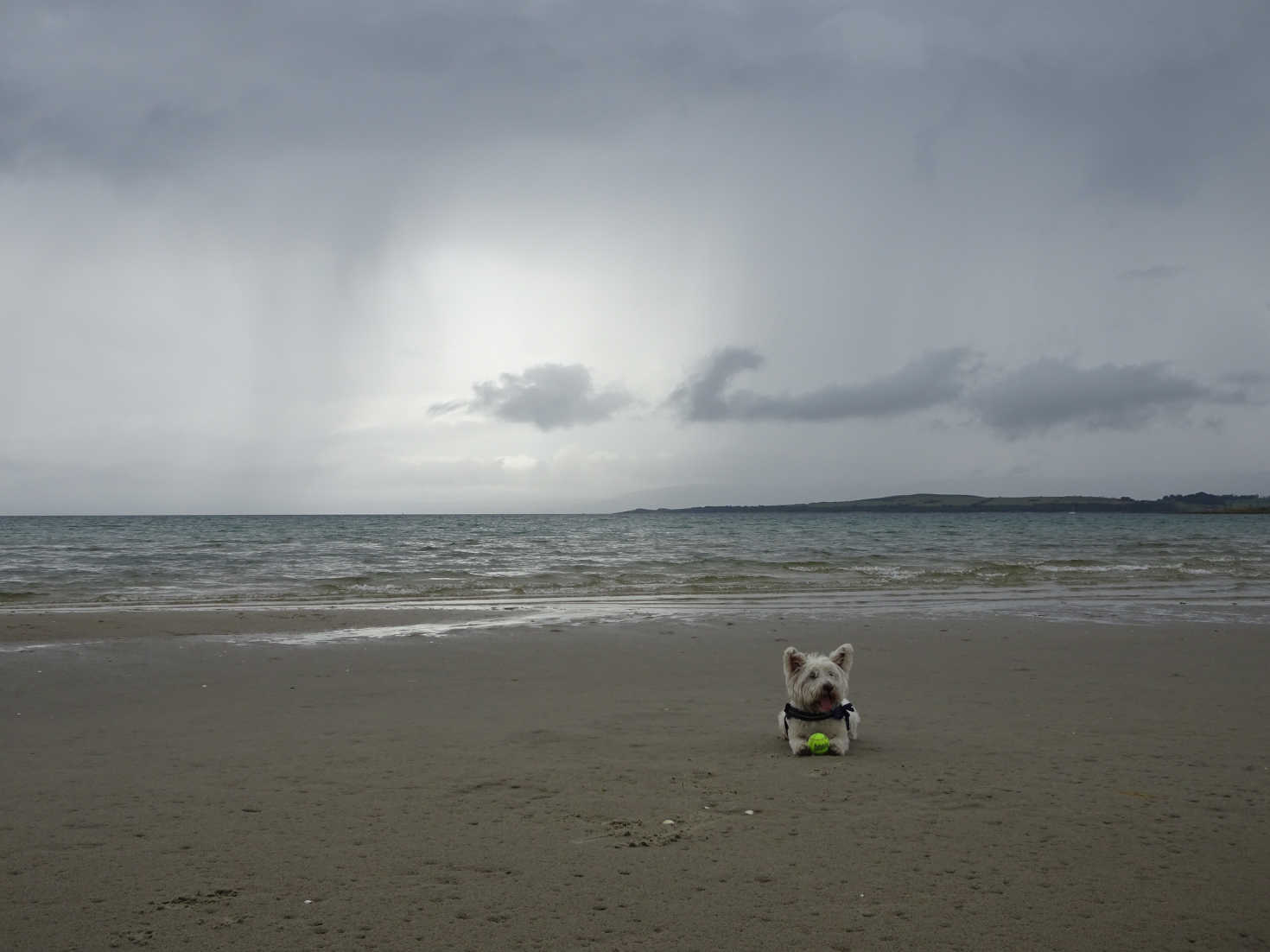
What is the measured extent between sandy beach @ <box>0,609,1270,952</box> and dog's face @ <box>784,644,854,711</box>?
0.45 metres

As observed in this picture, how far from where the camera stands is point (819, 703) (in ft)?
21.7

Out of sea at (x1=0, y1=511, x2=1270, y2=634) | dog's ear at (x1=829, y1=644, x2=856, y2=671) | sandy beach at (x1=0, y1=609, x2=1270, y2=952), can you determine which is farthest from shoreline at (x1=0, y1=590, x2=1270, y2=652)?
dog's ear at (x1=829, y1=644, x2=856, y2=671)

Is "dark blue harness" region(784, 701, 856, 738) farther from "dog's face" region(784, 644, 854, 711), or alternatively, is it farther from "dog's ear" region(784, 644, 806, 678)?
"dog's ear" region(784, 644, 806, 678)

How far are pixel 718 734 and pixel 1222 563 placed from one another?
33.5 meters

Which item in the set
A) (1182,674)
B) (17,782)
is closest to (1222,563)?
(1182,674)

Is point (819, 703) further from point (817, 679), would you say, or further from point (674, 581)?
point (674, 581)

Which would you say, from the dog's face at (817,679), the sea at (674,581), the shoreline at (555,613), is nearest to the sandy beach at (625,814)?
the dog's face at (817,679)

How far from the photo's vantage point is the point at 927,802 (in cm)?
526

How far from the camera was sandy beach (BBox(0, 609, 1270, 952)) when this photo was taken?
374cm

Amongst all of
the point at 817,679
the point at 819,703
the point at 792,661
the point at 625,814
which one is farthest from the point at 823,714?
the point at 625,814

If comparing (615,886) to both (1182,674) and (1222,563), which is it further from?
(1222,563)

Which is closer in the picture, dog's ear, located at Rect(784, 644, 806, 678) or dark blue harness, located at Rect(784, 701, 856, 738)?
dark blue harness, located at Rect(784, 701, 856, 738)

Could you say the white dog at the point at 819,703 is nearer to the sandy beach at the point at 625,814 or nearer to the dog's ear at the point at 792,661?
the dog's ear at the point at 792,661

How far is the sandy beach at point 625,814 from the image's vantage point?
374 cm
